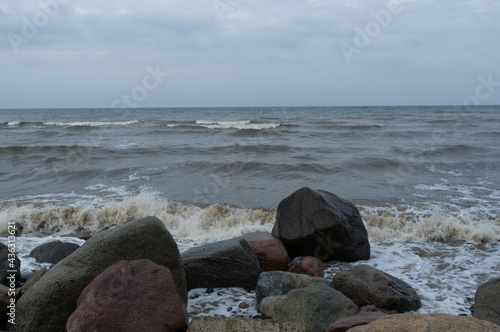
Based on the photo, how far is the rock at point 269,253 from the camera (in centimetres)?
581

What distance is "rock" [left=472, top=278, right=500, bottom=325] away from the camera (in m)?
4.14

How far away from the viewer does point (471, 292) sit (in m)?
5.05

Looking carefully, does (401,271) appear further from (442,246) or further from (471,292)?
(442,246)

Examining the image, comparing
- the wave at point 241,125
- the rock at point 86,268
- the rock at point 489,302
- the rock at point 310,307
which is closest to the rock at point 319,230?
the rock at point 310,307

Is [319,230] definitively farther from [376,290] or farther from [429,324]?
[429,324]

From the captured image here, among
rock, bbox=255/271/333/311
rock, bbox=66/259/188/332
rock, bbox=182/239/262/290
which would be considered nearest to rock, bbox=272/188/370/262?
rock, bbox=182/239/262/290

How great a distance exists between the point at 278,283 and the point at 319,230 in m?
1.67

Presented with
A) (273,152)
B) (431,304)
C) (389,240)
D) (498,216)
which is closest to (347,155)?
(273,152)

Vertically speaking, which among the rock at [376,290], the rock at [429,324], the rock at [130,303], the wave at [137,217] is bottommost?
the wave at [137,217]

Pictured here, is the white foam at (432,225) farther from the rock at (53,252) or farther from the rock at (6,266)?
the rock at (6,266)

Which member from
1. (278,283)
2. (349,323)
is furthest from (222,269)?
(349,323)

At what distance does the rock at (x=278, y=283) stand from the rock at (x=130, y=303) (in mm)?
1250

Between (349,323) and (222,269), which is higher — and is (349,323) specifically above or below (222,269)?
above

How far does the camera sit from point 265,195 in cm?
1044
